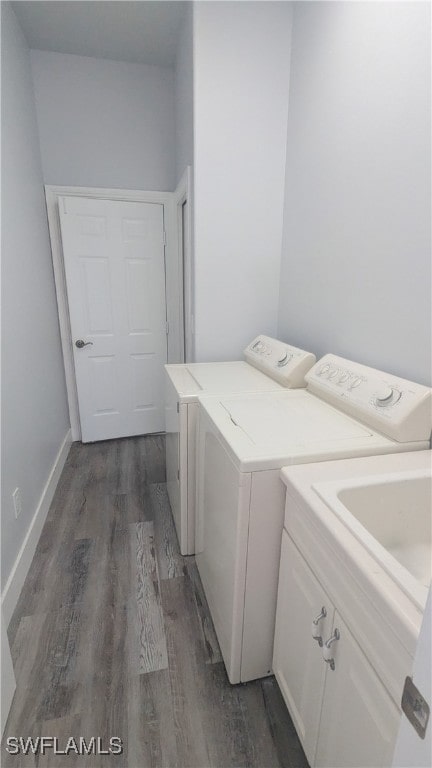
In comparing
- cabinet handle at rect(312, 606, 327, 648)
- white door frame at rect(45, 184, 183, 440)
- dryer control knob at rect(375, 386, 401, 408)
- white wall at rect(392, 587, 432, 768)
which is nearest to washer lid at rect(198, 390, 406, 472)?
dryer control knob at rect(375, 386, 401, 408)

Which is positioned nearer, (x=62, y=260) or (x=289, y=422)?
(x=289, y=422)

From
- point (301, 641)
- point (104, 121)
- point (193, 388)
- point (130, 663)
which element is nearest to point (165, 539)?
point (130, 663)

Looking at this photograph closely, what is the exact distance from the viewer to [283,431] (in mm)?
1193

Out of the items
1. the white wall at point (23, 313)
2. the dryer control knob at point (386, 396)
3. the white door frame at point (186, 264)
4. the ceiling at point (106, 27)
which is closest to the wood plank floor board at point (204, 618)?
the white wall at point (23, 313)

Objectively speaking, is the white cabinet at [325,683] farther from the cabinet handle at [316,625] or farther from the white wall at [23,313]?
the white wall at [23,313]

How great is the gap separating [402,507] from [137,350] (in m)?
2.49

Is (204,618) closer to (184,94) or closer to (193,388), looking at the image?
(193,388)

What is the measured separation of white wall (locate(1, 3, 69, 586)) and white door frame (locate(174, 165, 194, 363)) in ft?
3.09

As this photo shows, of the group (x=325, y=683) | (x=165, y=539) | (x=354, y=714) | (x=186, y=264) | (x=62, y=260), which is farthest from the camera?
(x=62, y=260)

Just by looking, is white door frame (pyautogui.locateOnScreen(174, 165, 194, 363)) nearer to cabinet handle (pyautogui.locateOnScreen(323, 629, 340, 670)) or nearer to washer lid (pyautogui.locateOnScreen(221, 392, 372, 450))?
washer lid (pyautogui.locateOnScreen(221, 392, 372, 450))

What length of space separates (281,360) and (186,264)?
Answer: 1047 millimetres

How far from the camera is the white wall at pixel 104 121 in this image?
2.51 m

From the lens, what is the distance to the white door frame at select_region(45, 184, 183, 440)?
8.77 ft

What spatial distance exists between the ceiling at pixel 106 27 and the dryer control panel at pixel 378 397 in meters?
2.24
